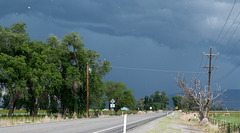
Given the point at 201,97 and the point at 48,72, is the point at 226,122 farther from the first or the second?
the point at 48,72

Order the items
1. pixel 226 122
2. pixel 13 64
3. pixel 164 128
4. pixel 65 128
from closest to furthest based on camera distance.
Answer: pixel 65 128 → pixel 164 128 → pixel 226 122 → pixel 13 64

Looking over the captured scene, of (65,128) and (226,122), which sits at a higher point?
(65,128)

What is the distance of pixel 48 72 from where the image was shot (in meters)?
37.8

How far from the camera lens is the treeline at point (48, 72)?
35031 mm

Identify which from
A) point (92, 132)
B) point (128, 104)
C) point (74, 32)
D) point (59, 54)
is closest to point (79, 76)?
point (59, 54)

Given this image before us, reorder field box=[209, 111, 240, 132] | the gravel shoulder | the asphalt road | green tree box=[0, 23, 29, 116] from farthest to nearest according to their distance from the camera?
green tree box=[0, 23, 29, 116], field box=[209, 111, 240, 132], the gravel shoulder, the asphalt road

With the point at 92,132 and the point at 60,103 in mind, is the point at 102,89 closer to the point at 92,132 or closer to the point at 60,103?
the point at 60,103

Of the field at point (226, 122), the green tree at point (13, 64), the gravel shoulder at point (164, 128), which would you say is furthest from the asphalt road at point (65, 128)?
the green tree at point (13, 64)

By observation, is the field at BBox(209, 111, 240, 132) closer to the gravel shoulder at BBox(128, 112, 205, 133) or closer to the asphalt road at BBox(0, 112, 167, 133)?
the gravel shoulder at BBox(128, 112, 205, 133)

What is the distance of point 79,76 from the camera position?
146 feet

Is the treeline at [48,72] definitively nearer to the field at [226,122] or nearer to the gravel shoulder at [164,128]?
the gravel shoulder at [164,128]

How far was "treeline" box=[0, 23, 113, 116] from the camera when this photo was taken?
115 ft

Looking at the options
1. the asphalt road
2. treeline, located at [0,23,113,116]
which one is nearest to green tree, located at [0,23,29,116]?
treeline, located at [0,23,113,116]

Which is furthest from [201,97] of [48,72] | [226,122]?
[48,72]
